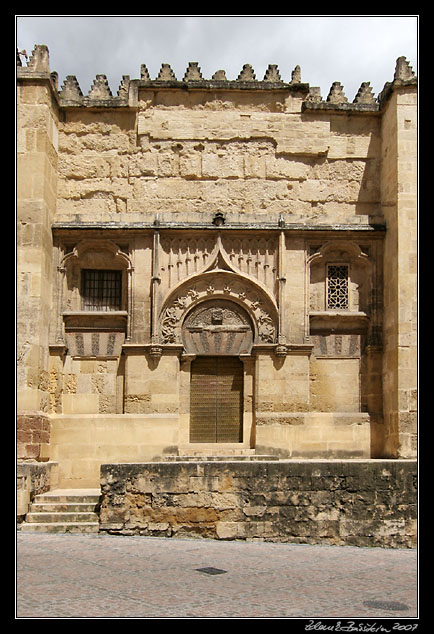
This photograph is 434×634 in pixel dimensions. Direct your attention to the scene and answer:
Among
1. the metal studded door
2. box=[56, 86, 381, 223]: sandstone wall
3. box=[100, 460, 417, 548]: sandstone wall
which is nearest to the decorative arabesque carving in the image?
box=[56, 86, 381, 223]: sandstone wall

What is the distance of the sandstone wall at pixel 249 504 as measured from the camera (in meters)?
12.4

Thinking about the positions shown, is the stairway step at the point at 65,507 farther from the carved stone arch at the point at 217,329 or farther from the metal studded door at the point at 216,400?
the carved stone arch at the point at 217,329

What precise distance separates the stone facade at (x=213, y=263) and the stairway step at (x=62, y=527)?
2.23 m

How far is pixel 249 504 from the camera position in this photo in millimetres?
12438

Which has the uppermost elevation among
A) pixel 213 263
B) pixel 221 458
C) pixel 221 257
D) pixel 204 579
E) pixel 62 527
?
pixel 221 257

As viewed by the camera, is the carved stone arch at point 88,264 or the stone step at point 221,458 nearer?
the stone step at point 221,458

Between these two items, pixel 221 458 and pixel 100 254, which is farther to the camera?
pixel 100 254

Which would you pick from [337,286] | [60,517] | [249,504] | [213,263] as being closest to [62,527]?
[60,517]

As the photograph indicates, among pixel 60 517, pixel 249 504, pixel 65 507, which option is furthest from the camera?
pixel 65 507

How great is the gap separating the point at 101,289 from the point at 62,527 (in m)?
5.71

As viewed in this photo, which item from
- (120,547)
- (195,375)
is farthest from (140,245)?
(120,547)

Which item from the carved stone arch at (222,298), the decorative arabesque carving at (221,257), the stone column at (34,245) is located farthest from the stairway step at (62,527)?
the decorative arabesque carving at (221,257)

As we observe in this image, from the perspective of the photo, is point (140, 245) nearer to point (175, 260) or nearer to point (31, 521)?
point (175, 260)

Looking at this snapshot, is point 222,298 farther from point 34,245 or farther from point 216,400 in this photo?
point 34,245
